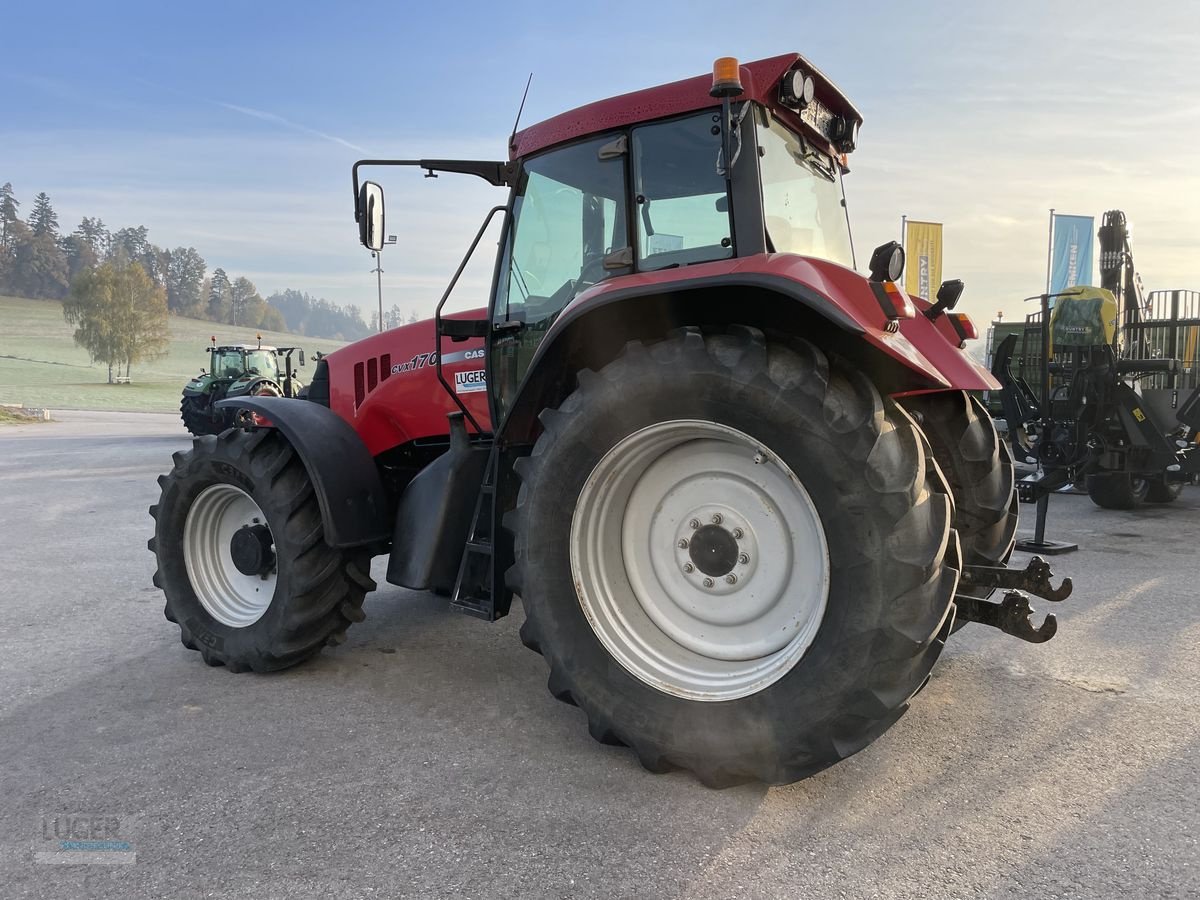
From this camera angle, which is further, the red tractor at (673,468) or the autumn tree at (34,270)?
the autumn tree at (34,270)

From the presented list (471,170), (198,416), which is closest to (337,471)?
(471,170)

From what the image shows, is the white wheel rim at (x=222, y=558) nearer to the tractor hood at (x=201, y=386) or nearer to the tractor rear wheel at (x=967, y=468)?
the tractor rear wheel at (x=967, y=468)

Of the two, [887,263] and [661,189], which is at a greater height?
[661,189]

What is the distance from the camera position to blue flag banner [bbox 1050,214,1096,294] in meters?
20.1

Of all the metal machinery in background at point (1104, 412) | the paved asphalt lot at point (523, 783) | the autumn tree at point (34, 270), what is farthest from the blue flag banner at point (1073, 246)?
the autumn tree at point (34, 270)

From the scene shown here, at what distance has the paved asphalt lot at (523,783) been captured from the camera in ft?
7.23

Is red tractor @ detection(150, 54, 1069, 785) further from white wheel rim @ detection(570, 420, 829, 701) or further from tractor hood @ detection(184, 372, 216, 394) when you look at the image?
tractor hood @ detection(184, 372, 216, 394)

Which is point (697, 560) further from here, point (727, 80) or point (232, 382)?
point (232, 382)

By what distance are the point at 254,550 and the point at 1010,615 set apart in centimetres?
318

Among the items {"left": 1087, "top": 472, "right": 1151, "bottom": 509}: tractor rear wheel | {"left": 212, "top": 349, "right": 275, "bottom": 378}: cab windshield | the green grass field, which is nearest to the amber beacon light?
{"left": 1087, "top": 472, "right": 1151, "bottom": 509}: tractor rear wheel

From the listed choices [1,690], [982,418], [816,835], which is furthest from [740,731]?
[1,690]

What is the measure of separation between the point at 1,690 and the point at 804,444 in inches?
140

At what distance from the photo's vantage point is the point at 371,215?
3.65 m
